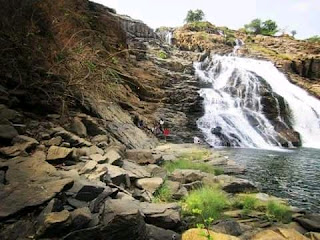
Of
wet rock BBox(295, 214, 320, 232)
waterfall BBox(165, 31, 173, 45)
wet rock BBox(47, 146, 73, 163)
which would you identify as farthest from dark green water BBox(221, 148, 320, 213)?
waterfall BBox(165, 31, 173, 45)

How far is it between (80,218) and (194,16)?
55233 millimetres

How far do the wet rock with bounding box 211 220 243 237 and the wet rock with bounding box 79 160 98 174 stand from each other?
2.19 m

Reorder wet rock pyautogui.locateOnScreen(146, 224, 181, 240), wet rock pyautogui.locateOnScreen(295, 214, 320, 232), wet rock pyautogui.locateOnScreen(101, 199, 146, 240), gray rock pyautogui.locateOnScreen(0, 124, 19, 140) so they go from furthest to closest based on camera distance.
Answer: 1. wet rock pyautogui.locateOnScreen(295, 214, 320, 232)
2. gray rock pyautogui.locateOnScreen(0, 124, 19, 140)
3. wet rock pyautogui.locateOnScreen(146, 224, 181, 240)
4. wet rock pyautogui.locateOnScreen(101, 199, 146, 240)

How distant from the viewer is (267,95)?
21.9m

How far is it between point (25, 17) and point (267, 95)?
718 inches

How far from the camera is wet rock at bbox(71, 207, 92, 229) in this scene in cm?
356

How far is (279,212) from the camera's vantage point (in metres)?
5.85

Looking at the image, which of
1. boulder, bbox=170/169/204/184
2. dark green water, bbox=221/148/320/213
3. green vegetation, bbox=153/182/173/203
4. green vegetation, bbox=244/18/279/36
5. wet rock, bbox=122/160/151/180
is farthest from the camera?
green vegetation, bbox=244/18/279/36

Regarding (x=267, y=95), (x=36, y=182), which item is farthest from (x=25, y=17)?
(x=267, y=95)

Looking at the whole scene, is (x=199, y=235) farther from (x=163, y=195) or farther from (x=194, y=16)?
(x=194, y=16)

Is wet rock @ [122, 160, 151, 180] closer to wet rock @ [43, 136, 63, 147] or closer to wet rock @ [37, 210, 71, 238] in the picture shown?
wet rock @ [43, 136, 63, 147]

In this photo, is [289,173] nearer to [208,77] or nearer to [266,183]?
[266,183]

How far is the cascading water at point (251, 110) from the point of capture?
728 inches

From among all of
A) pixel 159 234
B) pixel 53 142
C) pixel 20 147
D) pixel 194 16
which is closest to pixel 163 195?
pixel 159 234
